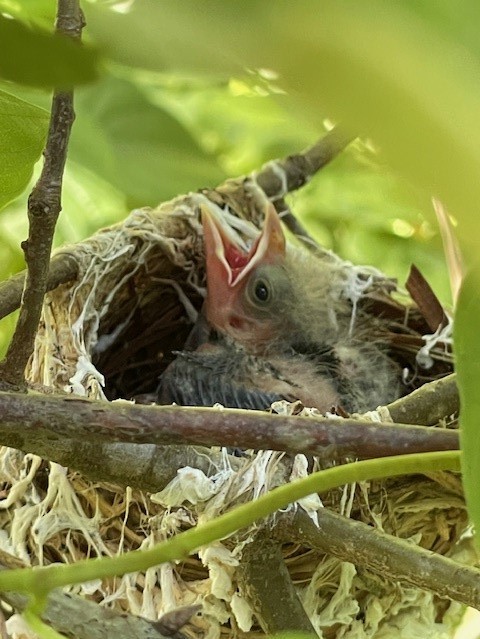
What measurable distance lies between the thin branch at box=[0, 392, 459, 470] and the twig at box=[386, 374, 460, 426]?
16.2 inches

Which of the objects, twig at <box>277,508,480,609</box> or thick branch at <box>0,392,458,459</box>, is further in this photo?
twig at <box>277,508,480,609</box>

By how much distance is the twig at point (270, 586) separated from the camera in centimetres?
68

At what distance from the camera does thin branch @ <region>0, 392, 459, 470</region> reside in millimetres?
363

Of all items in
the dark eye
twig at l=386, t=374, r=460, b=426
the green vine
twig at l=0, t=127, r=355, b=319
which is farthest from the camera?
the dark eye

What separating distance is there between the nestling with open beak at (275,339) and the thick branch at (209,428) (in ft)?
3.02

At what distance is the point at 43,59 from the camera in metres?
0.16

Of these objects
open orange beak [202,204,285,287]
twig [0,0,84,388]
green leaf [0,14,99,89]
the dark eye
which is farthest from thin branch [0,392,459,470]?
the dark eye

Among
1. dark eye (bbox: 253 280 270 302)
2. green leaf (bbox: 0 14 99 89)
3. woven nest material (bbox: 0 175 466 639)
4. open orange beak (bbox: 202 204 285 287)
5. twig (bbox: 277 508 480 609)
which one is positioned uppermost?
green leaf (bbox: 0 14 99 89)

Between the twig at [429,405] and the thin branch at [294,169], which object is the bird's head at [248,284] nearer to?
the thin branch at [294,169]

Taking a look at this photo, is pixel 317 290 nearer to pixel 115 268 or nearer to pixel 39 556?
pixel 115 268

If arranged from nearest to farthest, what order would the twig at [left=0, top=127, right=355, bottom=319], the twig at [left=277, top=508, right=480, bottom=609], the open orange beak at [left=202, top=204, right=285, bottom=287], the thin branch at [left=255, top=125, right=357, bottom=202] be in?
the twig at [left=277, top=508, right=480, bottom=609] → the twig at [left=0, top=127, right=355, bottom=319] → the thin branch at [left=255, top=125, right=357, bottom=202] → the open orange beak at [left=202, top=204, right=285, bottom=287]

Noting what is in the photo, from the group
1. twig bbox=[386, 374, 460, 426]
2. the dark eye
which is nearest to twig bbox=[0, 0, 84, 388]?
twig bbox=[386, 374, 460, 426]

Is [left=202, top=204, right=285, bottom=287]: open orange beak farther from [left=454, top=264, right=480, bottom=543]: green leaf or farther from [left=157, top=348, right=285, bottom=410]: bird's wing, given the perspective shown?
[left=454, top=264, right=480, bottom=543]: green leaf

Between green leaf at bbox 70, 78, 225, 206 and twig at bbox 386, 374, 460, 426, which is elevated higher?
twig at bbox 386, 374, 460, 426
